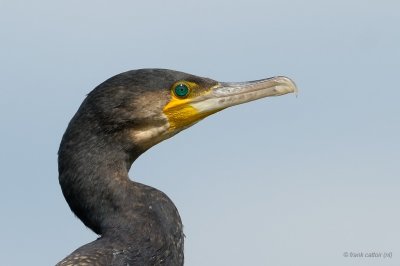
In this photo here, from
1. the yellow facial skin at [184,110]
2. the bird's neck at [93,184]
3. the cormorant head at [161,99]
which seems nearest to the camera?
the bird's neck at [93,184]

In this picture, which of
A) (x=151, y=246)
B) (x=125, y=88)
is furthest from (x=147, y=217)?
(x=125, y=88)

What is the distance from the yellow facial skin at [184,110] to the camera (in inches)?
481

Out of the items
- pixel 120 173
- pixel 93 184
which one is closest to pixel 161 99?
pixel 120 173

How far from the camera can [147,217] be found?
1159cm

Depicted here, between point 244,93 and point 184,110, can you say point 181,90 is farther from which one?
point 244,93

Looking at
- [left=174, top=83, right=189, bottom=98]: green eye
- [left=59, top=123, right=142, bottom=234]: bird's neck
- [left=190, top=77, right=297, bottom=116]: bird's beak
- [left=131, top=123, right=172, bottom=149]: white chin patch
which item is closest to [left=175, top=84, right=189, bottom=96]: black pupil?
[left=174, top=83, right=189, bottom=98]: green eye

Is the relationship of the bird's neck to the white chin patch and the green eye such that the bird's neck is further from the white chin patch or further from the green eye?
the green eye

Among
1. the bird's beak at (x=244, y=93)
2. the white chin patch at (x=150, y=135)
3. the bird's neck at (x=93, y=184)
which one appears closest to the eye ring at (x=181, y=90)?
the bird's beak at (x=244, y=93)

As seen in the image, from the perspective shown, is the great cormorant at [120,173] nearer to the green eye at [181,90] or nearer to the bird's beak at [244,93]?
the green eye at [181,90]

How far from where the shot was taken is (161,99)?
12117 mm

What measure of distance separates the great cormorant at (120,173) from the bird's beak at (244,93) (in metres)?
0.39

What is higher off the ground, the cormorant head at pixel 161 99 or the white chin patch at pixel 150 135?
the cormorant head at pixel 161 99

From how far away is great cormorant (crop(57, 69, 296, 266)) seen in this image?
11430 mm

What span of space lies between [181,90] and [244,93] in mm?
592
